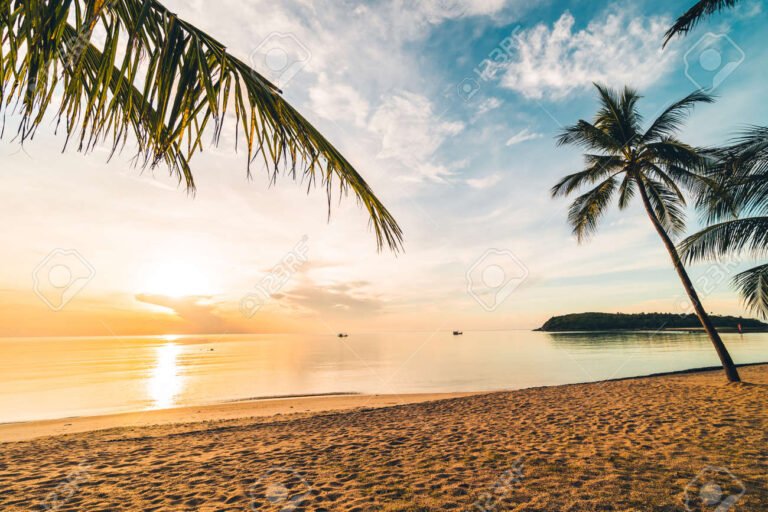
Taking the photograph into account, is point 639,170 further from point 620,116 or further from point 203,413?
point 203,413

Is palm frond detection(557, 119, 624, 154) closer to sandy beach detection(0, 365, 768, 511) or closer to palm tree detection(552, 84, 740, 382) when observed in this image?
palm tree detection(552, 84, 740, 382)

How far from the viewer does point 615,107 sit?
1318 cm

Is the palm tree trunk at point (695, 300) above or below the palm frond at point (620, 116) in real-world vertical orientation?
below

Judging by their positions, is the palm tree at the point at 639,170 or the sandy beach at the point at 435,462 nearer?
the sandy beach at the point at 435,462

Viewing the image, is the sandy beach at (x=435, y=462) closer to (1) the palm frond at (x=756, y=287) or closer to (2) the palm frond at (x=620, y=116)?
(1) the palm frond at (x=756, y=287)

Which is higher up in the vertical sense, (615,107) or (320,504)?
(615,107)

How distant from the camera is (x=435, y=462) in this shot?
18.6ft

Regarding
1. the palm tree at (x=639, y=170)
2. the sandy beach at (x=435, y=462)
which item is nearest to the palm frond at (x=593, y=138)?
the palm tree at (x=639, y=170)

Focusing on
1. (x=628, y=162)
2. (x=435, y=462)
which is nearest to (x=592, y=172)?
(x=628, y=162)

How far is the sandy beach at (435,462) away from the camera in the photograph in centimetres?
432

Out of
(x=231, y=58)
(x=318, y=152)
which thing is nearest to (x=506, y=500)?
(x=318, y=152)

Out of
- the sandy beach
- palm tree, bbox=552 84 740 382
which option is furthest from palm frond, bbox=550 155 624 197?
the sandy beach

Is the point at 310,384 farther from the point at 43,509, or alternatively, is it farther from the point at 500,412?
the point at 43,509

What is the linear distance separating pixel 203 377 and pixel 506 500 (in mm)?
30255
